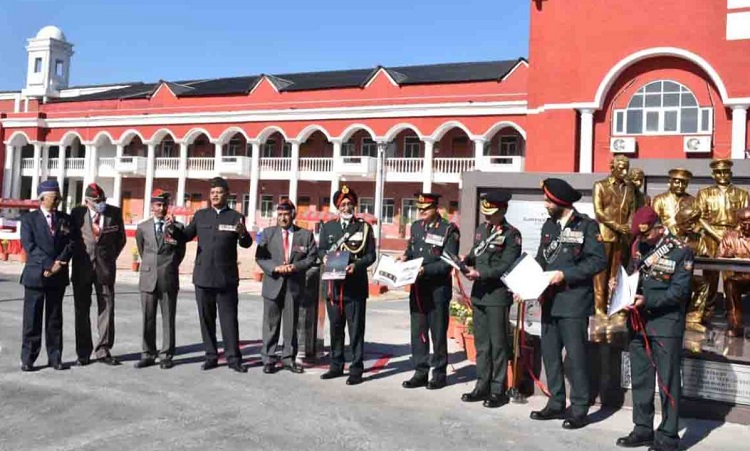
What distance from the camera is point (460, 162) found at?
113 ft

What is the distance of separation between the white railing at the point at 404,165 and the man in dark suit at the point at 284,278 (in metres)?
28.6

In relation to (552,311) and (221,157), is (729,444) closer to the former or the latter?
(552,311)

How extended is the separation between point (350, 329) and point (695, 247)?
3857 mm

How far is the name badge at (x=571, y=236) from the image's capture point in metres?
5.57

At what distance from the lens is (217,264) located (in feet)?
23.2

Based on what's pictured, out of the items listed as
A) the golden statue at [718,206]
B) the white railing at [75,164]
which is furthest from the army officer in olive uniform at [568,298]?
the white railing at [75,164]

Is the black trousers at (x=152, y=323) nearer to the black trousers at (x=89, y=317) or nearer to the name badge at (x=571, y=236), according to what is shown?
the black trousers at (x=89, y=317)

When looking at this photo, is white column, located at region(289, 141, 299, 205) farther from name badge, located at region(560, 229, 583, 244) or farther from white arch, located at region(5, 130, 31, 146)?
name badge, located at region(560, 229, 583, 244)

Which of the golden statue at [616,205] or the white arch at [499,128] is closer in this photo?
the golden statue at [616,205]

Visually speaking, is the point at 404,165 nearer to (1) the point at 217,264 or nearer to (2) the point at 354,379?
(1) the point at 217,264

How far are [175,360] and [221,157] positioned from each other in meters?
33.7

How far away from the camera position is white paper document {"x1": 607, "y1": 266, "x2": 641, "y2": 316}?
506 centimetres

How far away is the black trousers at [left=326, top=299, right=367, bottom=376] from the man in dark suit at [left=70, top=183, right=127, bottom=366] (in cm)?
233

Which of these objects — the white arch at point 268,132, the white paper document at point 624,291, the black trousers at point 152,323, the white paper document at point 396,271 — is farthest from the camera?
the white arch at point 268,132
